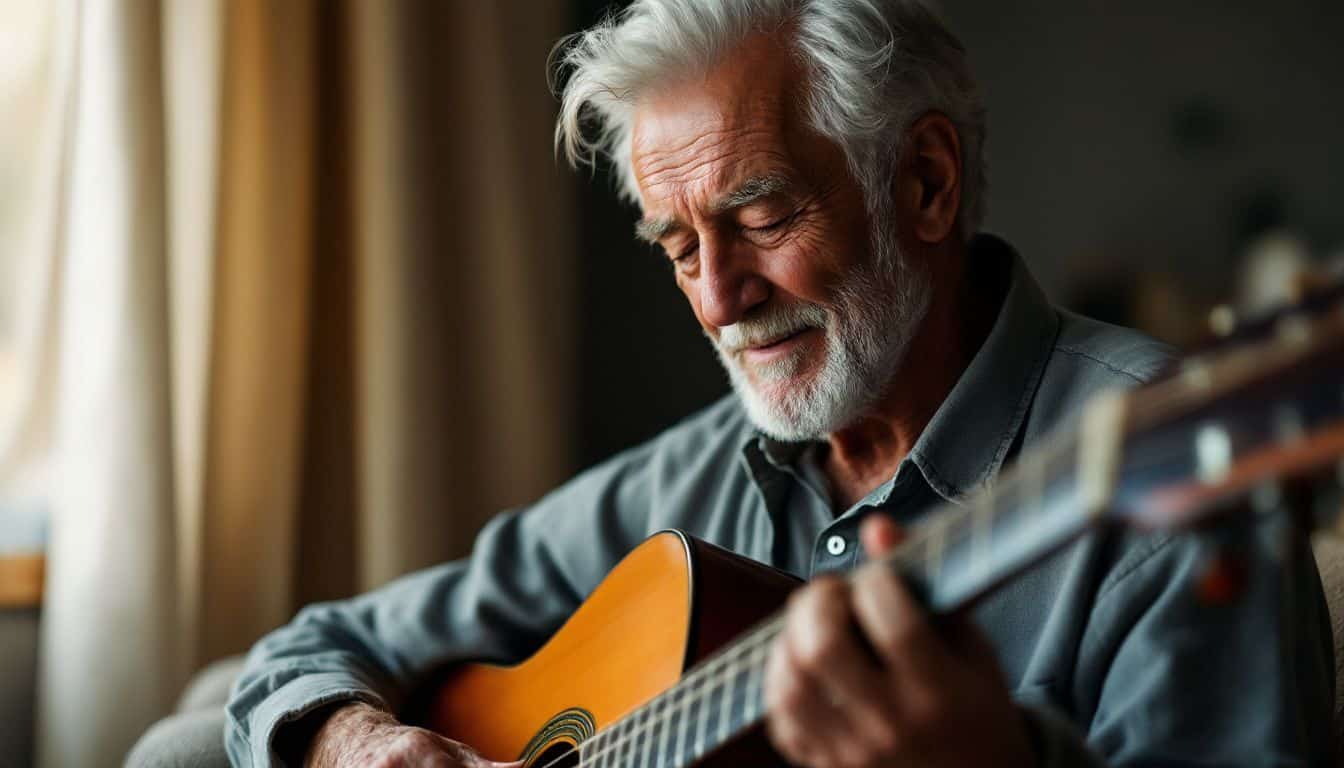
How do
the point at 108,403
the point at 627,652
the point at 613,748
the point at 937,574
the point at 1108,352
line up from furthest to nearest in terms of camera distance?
the point at 108,403, the point at 1108,352, the point at 627,652, the point at 613,748, the point at 937,574

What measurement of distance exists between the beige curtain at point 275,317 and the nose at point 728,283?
88cm

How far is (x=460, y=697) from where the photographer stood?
141 cm

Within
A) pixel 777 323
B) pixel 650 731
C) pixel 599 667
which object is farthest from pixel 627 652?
pixel 777 323

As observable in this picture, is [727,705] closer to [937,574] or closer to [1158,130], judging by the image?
[937,574]

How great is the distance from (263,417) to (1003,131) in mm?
2340

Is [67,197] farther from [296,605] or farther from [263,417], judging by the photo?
[296,605]

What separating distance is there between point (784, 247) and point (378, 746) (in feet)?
2.12

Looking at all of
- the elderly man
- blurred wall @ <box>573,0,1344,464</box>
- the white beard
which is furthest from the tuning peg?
blurred wall @ <box>573,0,1344,464</box>

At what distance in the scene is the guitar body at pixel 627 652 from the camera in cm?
100

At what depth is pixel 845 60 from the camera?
1.26m

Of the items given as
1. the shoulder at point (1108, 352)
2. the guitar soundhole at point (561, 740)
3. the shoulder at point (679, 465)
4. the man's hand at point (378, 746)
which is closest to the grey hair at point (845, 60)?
the shoulder at point (1108, 352)

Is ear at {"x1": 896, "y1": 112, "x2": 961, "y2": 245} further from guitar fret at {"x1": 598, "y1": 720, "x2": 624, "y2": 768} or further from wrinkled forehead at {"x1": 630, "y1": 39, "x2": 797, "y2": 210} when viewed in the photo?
guitar fret at {"x1": 598, "y1": 720, "x2": 624, "y2": 768}

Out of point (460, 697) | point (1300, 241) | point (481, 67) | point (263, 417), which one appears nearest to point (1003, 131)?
point (1300, 241)

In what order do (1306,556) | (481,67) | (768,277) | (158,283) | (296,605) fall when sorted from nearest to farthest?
(1306,556) < (768,277) < (158,283) < (296,605) < (481,67)
